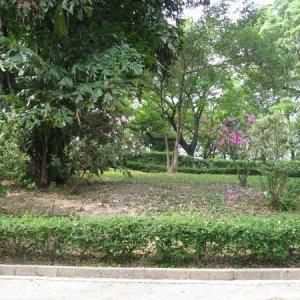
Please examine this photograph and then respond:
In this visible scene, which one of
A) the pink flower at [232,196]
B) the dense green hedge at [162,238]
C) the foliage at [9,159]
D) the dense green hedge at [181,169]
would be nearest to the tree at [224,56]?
the dense green hedge at [181,169]

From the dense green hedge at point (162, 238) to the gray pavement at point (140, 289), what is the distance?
57 centimetres

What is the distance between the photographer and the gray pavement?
4.45 meters

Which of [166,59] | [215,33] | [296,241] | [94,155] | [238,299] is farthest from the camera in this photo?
[215,33]

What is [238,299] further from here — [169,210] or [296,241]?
[169,210]

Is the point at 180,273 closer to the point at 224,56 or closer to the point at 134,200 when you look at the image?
the point at 134,200

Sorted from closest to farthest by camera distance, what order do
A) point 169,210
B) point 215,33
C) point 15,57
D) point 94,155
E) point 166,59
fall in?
point 15,57 → point 169,210 → point 94,155 → point 166,59 → point 215,33

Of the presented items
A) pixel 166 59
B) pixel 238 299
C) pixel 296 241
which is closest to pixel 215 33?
pixel 166 59

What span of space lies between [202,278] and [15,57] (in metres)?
4.92

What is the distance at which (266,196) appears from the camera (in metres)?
8.75

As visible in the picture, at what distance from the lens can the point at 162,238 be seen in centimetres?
547

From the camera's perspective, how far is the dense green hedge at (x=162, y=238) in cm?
545

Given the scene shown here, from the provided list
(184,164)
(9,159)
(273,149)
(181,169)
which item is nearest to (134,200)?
(9,159)

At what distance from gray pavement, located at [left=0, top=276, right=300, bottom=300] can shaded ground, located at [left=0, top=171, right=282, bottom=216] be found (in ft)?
10.0

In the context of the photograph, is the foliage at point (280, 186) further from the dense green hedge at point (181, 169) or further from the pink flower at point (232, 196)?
the dense green hedge at point (181, 169)
